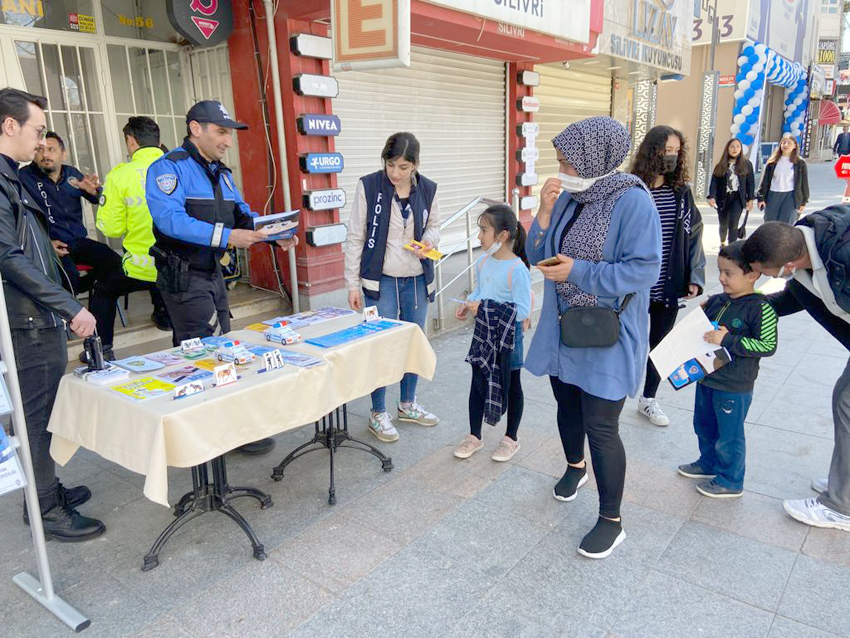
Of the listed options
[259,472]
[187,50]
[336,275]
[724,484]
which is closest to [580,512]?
[724,484]

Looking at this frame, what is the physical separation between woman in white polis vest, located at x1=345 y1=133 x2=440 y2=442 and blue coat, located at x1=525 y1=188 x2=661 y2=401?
1128 mm

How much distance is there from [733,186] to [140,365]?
29.1 feet

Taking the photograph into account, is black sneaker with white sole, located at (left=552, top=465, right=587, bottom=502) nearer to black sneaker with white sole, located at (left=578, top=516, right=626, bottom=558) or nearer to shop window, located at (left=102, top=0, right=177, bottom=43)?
black sneaker with white sole, located at (left=578, top=516, right=626, bottom=558)

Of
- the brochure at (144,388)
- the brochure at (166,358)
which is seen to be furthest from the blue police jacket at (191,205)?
the brochure at (144,388)

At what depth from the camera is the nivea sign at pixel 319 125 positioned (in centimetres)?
543

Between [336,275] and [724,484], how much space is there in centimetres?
399

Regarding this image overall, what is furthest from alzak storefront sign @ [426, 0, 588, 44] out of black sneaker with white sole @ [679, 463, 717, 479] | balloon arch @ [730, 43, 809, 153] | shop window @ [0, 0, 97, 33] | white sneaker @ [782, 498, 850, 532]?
balloon arch @ [730, 43, 809, 153]

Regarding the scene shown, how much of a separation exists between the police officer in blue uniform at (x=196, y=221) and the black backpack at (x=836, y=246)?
8.48 feet

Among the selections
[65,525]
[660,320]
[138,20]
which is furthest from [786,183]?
[65,525]

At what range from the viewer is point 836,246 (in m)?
2.46

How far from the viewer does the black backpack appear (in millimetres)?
2438

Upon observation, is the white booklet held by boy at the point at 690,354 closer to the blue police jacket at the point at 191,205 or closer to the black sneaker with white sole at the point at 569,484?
the black sneaker with white sole at the point at 569,484

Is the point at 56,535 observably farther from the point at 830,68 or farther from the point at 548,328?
the point at 830,68

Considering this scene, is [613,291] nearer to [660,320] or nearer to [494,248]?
[494,248]
